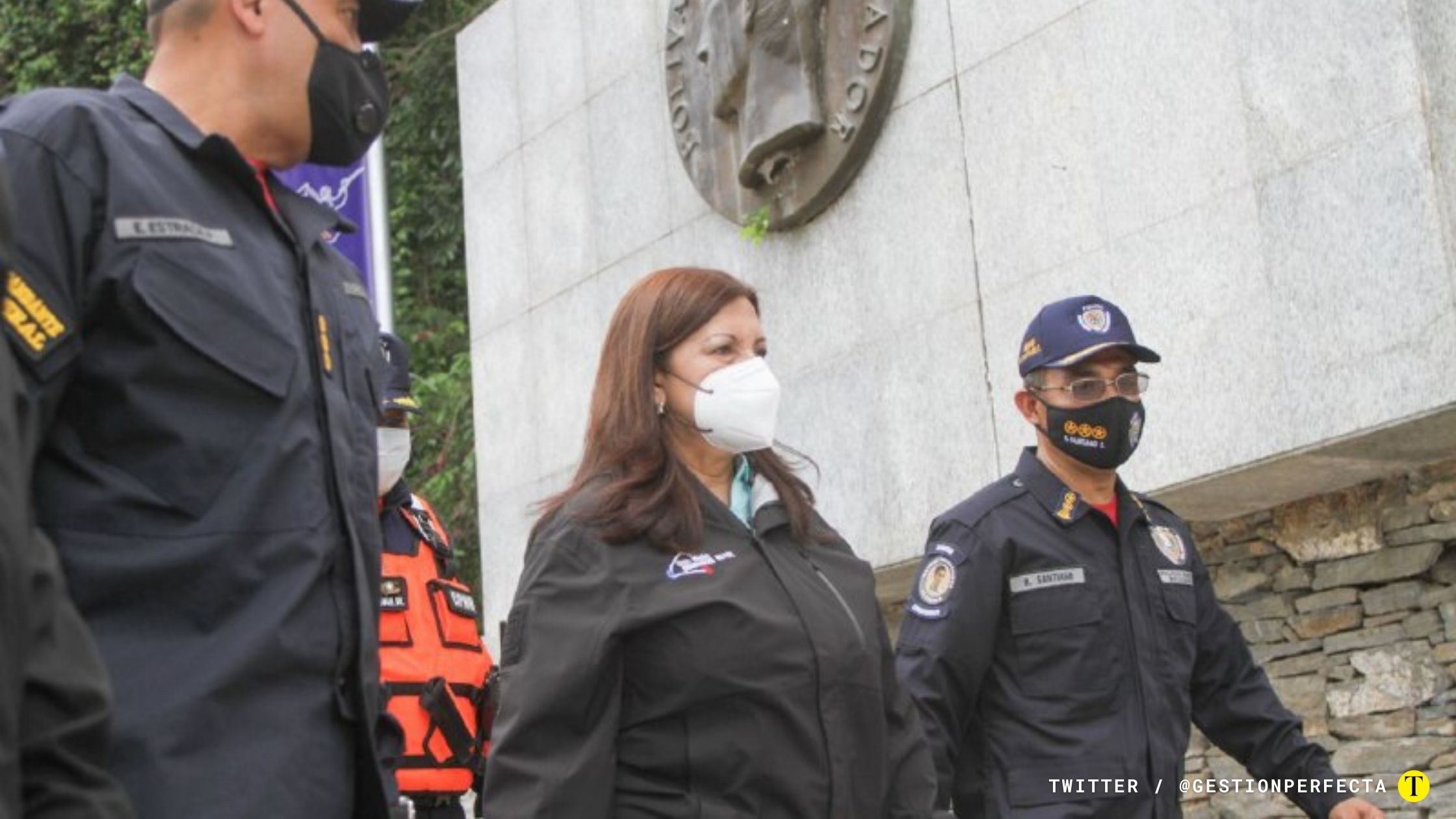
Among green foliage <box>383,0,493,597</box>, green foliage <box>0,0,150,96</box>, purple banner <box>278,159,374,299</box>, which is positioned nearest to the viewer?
purple banner <box>278,159,374,299</box>

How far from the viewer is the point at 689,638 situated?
378 centimetres

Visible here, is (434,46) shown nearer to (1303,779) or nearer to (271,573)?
(1303,779)

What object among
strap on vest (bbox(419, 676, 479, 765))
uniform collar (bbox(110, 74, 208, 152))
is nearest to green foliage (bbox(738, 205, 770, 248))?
strap on vest (bbox(419, 676, 479, 765))

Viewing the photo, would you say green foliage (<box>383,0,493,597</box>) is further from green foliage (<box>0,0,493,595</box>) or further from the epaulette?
the epaulette

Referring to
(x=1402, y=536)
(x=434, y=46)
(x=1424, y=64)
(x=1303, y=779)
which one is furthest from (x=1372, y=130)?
(x=434, y=46)

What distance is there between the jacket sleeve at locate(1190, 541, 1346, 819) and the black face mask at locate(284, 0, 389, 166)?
3.06 m

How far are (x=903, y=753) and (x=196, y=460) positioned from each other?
1.90 meters

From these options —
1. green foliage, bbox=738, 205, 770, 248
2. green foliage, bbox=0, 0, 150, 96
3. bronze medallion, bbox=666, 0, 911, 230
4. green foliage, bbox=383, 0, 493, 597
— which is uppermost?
green foliage, bbox=0, 0, 150, 96

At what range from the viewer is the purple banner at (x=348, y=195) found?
29.2ft

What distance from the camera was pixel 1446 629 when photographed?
706 cm

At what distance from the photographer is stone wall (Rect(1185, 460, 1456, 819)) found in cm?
707

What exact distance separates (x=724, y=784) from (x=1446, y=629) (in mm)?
4088

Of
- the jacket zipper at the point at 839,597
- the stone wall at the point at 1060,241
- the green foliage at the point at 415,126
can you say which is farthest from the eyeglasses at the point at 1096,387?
the green foliage at the point at 415,126

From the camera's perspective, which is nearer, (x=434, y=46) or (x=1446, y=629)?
(x=1446, y=629)
